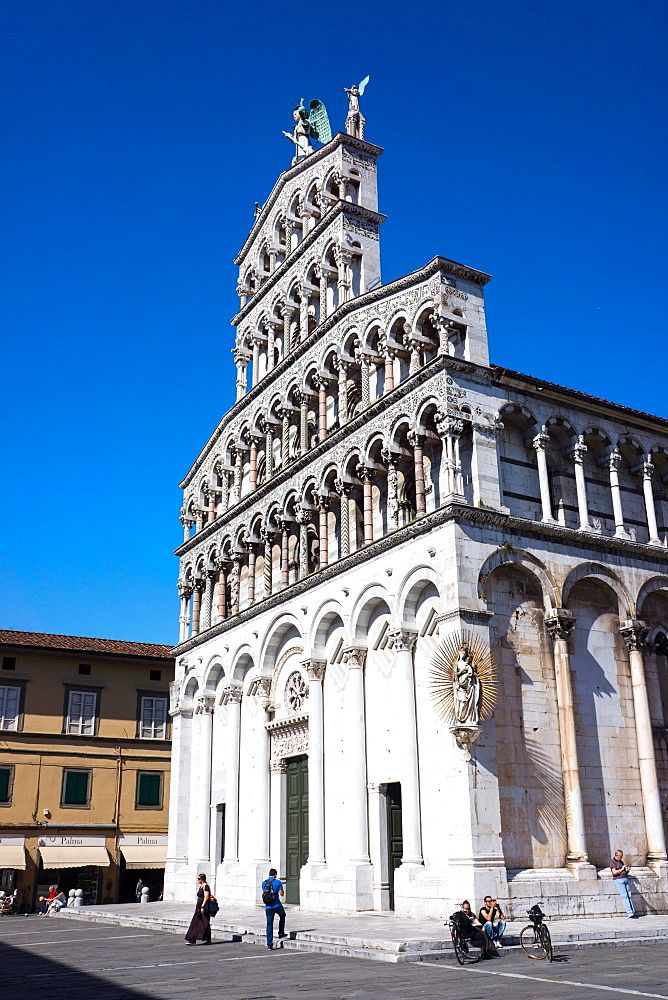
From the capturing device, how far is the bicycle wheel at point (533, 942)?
15.3 m

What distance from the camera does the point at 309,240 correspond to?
3262cm

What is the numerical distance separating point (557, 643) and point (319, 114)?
25585mm

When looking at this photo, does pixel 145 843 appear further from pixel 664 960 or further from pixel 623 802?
pixel 664 960

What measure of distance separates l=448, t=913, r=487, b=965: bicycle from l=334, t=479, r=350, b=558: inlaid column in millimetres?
12562

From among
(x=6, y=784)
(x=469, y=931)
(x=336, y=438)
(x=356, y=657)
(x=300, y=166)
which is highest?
(x=300, y=166)

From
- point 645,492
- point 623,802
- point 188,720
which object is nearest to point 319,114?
point 645,492

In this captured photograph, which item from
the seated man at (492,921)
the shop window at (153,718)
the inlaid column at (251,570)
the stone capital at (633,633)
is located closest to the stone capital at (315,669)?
the inlaid column at (251,570)

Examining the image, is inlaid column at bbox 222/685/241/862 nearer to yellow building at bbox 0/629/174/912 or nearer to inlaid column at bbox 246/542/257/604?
inlaid column at bbox 246/542/257/604

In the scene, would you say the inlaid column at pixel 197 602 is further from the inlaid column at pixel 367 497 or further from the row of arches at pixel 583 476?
the row of arches at pixel 583 476

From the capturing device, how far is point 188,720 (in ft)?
115

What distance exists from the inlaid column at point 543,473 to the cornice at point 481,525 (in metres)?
0.48

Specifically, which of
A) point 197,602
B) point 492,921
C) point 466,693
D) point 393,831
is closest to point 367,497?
point 466,693

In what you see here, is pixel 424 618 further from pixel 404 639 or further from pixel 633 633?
pixel 633 633

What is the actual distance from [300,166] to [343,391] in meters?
11.8
